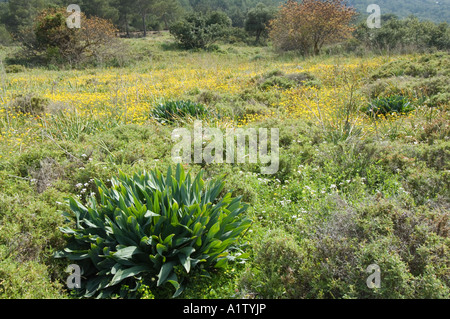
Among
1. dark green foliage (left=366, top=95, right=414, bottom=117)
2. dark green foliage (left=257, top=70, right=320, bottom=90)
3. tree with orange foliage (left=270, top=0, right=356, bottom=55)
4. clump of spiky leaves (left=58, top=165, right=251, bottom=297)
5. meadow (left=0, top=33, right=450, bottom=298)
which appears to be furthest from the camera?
tree with orange foliage (left=270, top=0, right=356, bottom=55)

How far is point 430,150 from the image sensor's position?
4352 millimetres

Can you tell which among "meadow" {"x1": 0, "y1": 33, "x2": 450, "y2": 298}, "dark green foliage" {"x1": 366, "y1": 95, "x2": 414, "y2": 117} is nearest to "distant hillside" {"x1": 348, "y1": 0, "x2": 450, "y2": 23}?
"dark green foliage" {"x1": 366, "y1": 95, "x2": 414, "y2": 117}

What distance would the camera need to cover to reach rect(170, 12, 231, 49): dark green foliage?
28.4 metres

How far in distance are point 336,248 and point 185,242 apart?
1303 mm

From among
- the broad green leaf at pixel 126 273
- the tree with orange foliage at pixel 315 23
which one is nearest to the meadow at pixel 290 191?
the broad green leaf at pixel 126 273

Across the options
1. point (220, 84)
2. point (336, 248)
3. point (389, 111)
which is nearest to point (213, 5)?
point (220, 84)

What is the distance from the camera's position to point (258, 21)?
37250mm

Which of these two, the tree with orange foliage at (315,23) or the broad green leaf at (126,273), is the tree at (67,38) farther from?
the broad green leaf at (126,273)

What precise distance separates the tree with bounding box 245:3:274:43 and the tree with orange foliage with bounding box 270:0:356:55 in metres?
15.5

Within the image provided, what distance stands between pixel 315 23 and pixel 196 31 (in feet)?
41.9

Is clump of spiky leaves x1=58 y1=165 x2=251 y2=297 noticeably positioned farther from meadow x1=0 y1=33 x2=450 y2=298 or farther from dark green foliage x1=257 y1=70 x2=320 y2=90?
dark green foliage x1=257 y1=70 x2=320 y2=90

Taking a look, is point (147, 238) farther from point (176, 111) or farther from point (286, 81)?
point (286, 81)

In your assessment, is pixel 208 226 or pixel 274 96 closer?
pixel 208 226
